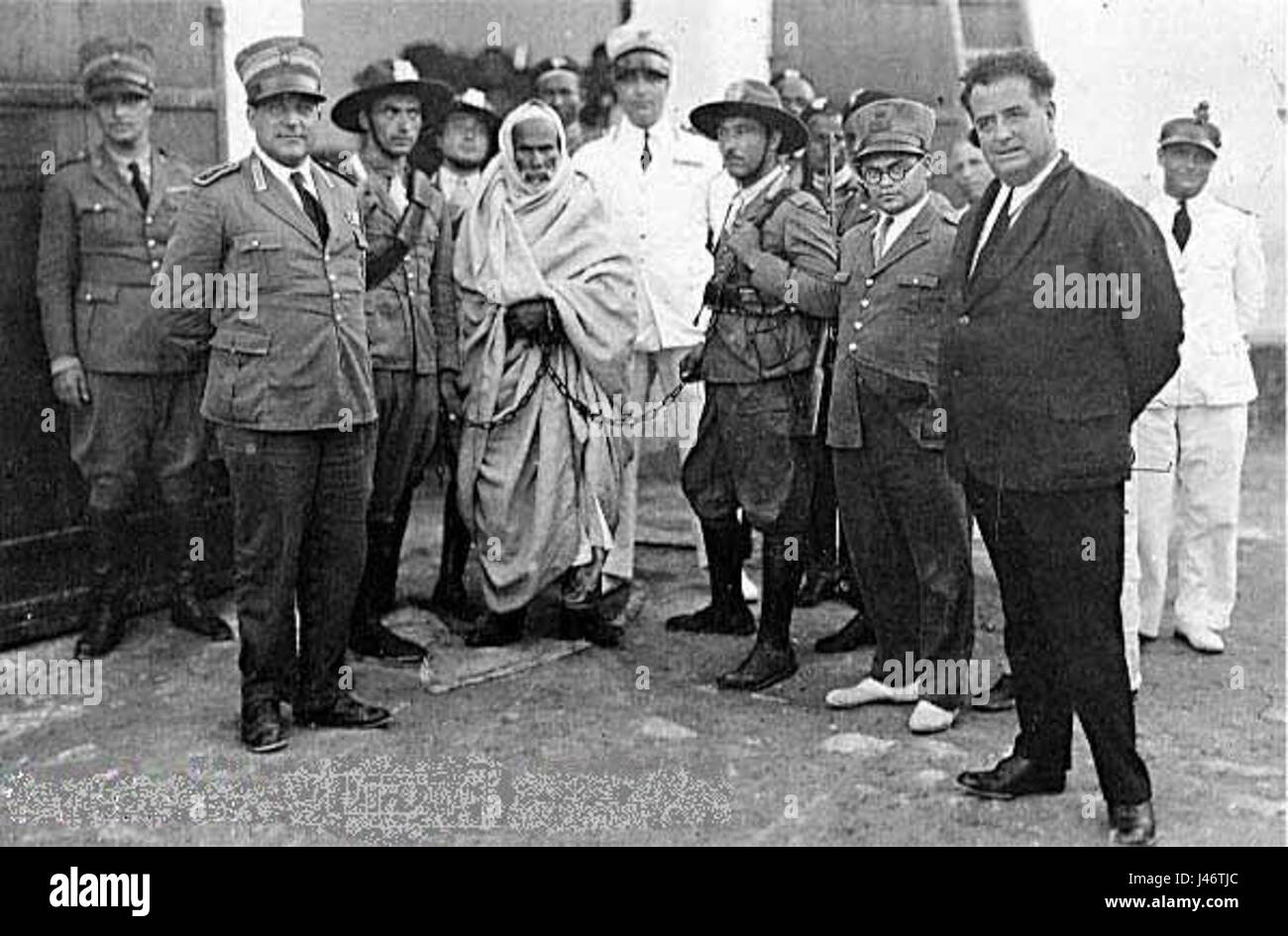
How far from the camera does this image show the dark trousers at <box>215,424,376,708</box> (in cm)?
430

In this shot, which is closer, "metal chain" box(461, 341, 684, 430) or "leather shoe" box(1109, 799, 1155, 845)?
"leather shoe" box(1109, 799, 1155, 845)

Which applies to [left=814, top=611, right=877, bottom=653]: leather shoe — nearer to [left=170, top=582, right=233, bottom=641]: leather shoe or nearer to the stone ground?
the stone ground

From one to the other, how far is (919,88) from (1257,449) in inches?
110

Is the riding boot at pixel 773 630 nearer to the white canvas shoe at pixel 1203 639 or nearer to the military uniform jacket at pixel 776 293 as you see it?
the military uniform jacket at pixel 776 293

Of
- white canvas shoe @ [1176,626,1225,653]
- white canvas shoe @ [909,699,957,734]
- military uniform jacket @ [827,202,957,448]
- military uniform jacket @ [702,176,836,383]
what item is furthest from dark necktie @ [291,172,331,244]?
white canvas shoe @ [1176,626,1225,653]

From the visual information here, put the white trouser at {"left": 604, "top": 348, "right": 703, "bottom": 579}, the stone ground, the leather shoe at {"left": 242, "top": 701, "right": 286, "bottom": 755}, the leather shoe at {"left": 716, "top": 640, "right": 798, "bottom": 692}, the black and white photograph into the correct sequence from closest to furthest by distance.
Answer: the black and white photograph
the stone ground
the leather shoe at {"left": 242, "top": 701, "right": 286, "bottom": 755}
the leather shoe at {"left": 716, "top": 640, "right": 798, "bottom": 692}
the white trouser at {"left": 604, "top": 348, "right": 703, "bottom": 579}

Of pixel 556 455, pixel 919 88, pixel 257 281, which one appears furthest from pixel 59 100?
pixel 919 88

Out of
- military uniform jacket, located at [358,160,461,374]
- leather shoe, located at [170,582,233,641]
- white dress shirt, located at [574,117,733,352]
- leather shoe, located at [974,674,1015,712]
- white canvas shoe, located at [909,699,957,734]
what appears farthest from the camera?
white dress shirt, located at [574,117,733,352]

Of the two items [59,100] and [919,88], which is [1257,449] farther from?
[59,100]

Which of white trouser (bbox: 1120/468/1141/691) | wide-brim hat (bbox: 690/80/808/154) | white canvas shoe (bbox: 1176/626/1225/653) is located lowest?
white canvas shoe (bbox: 1176/626/1225/653)

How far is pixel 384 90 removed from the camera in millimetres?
5230

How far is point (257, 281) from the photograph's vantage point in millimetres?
4273

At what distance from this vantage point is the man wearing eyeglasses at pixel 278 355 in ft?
14.0

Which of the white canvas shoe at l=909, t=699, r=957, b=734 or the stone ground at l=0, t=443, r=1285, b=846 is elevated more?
the white canvas shoe at l=909, t=699, r=957, b=734
